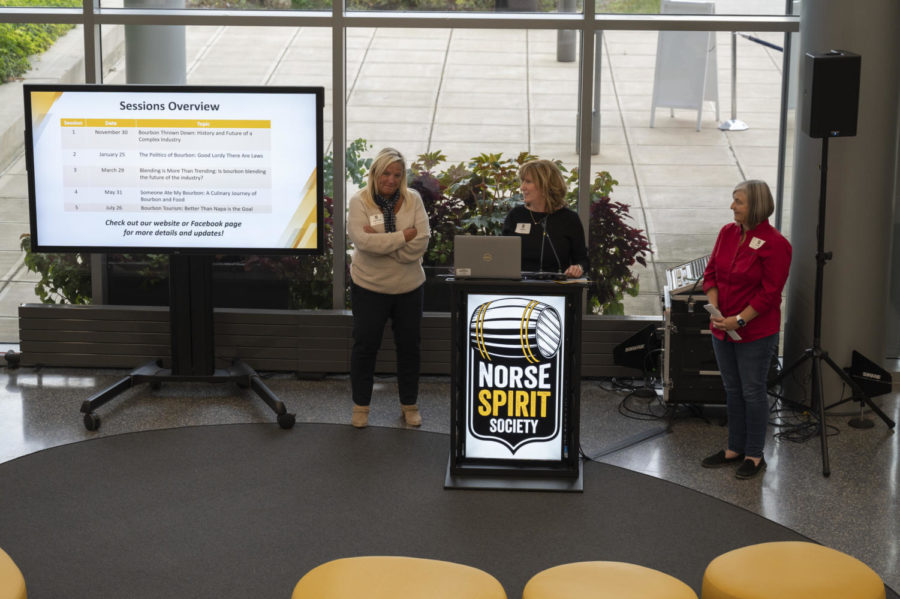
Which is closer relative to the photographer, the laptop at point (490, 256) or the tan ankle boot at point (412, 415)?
the laptop at point (490, 256)

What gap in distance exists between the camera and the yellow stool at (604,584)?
376cm

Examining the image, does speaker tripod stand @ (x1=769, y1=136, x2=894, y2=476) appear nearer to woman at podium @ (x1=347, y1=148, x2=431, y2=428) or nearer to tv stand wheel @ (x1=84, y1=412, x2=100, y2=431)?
woman at podium @ (x1=347, y1=148, x2=431, y2=428)

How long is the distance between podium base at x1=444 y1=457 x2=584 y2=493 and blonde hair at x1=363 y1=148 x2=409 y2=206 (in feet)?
4.90

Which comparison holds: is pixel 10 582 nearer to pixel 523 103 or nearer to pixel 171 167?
pixel 171 167

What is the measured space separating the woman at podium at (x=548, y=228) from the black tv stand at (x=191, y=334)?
5.86 ft

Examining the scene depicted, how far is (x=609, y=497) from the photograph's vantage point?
17.6 feet

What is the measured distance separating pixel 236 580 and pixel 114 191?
290cm

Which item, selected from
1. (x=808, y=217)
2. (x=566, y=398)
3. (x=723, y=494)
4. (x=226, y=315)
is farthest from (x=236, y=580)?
(x=808, y=217)

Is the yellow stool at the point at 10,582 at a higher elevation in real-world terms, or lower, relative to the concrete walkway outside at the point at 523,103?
lower

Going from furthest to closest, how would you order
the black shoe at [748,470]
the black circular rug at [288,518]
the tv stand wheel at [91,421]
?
the tv stand wheel at [91,421] → the black shoe at [748,470] → the black circular rug at [288,518]

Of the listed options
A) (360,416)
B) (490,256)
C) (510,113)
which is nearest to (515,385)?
(490,256)

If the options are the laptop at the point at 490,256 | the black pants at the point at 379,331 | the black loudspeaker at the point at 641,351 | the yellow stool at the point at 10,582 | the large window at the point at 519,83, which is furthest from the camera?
the large window at the point at 519,83

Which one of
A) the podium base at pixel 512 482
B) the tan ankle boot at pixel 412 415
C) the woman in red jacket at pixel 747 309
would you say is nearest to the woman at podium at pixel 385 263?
the tan ankle boot at pixel 412 415

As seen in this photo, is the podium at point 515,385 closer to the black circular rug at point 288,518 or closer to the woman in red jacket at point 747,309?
the black circular rug at point 288,518
